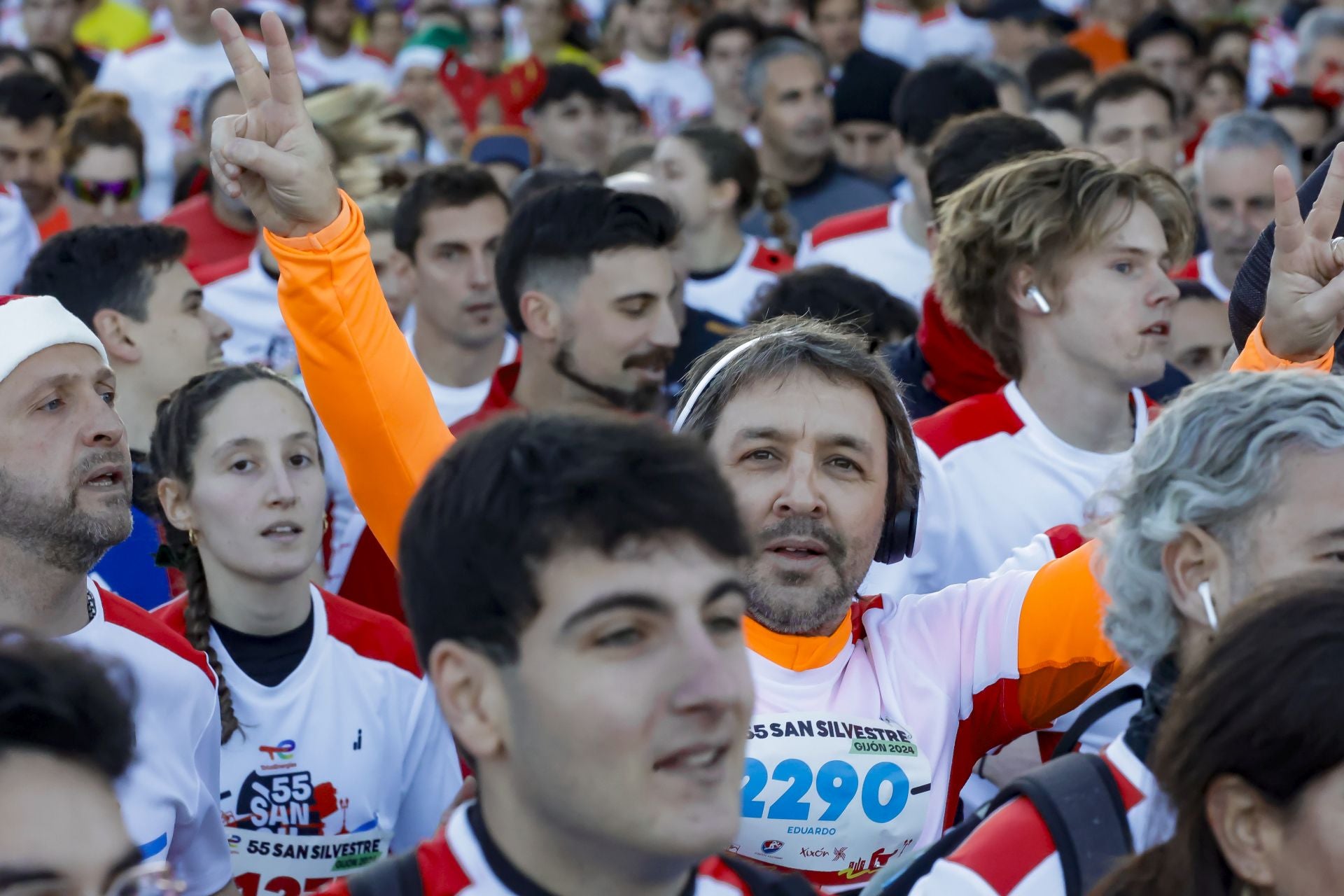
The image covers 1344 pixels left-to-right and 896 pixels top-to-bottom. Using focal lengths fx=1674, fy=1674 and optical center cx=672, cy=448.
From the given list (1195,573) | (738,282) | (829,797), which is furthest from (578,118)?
(1195,573)

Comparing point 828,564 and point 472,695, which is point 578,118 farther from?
point 472,695

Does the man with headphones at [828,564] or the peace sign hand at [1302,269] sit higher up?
the peace sign hand at [1302,269]

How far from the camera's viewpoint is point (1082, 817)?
2223 mm

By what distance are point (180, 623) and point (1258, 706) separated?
9.14ft

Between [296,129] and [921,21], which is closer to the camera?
[296,129]

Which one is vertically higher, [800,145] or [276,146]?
[800,145]

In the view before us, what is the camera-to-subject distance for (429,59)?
38.1 feet

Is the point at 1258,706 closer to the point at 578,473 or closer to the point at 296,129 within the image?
the point at 578,473

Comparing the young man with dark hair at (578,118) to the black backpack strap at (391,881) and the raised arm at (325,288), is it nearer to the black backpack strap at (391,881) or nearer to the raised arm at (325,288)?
the raised arm at (325,288)

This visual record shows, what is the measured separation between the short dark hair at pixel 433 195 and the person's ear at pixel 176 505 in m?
2.33

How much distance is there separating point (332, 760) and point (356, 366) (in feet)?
3.84

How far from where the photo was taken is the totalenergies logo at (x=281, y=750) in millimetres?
3758

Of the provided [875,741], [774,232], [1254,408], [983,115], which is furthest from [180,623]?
[774,232]

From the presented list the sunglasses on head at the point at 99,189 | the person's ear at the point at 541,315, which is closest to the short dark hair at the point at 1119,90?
the person's ear at the point at 541,315
